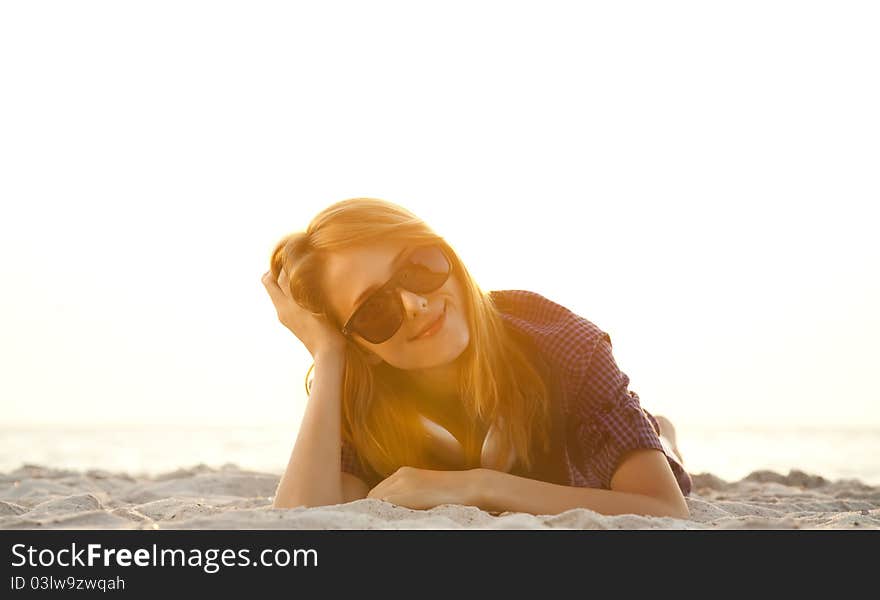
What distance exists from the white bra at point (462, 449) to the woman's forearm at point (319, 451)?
380mm

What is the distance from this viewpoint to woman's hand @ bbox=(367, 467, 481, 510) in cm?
279

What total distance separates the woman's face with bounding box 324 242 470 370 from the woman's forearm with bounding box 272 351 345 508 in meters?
0.24

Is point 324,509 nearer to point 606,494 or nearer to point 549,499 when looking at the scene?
point 549,499

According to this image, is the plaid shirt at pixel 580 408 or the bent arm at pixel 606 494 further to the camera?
the plaid shirt at pixel 580 408

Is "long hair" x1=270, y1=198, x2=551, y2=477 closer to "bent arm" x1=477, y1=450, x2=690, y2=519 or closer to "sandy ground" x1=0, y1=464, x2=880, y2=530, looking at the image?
"bent arm" x1=477, y1=450, x2=690, y2=519

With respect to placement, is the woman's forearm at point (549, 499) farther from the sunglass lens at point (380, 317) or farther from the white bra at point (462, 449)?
the sunglass lens at point (380, 317)

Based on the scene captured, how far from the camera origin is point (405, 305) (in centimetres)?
294

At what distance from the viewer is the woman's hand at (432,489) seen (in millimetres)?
2791

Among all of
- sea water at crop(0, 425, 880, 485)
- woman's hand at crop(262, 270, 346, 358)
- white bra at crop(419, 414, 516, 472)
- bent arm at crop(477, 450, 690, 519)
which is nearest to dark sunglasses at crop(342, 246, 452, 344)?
woman's hand at crop(262, 270, 346, 358)

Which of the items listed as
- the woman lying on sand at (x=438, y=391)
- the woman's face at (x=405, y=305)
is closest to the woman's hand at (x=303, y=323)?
the woman lying on sand at (x=438, y=391)

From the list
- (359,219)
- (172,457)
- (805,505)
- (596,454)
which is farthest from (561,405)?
(172,457)

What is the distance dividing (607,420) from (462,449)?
0.62 m
